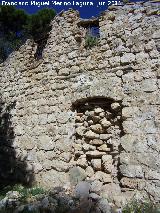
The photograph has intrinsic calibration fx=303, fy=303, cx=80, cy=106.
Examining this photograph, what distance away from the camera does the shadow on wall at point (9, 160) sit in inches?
236

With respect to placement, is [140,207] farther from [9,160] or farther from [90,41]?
[90,41]

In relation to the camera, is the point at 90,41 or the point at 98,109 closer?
the point at 98,109

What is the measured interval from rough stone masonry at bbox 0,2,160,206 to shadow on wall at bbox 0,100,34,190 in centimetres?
5

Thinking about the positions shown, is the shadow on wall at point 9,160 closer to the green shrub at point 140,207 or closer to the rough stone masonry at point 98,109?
the rough stone masonry at point 98,109

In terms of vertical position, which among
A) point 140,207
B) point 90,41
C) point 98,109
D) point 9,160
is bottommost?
point 140,207

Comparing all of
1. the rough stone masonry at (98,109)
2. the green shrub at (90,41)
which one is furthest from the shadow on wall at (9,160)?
the green shrub at (90,41)

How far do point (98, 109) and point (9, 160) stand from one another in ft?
7.53

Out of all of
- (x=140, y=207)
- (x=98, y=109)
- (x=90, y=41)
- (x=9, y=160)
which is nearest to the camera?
(x=140, y=207)

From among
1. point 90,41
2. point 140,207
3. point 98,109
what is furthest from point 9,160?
point 140,207

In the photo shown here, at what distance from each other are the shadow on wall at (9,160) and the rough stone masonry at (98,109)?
0.05 metres

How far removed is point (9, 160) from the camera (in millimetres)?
6426

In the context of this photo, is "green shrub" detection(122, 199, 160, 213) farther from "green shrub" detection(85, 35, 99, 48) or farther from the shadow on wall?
"green shrub" detection(85, 35, 99, 48)

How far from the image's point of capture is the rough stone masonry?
4906 mm

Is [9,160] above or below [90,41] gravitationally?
below
